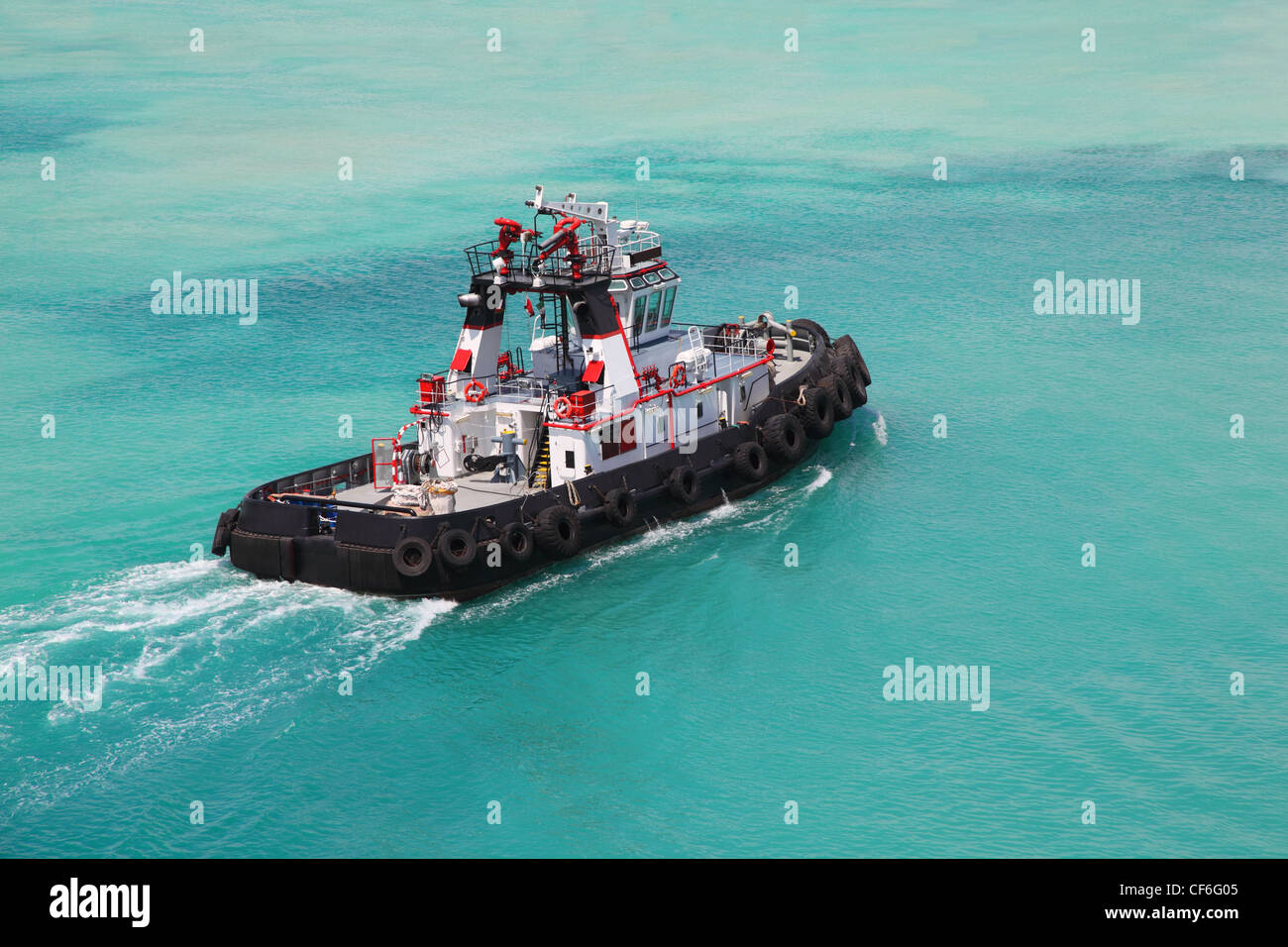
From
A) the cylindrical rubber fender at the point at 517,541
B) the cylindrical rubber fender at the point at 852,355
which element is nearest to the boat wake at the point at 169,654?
the cylindrical rubber fender at the point at 517,541

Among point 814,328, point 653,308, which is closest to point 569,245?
point 653,308

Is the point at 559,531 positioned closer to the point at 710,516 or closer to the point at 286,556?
the point at 710,516

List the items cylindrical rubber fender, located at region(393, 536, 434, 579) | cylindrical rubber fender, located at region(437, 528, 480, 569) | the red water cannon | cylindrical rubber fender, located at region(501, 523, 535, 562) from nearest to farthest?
1. cylindrical rubber fender, located at region(393, 536, 434, 579)
2. cylindrical rubber fender, located at region(437, 528, 480, 569)
3. cylindrical rubber fender, located at region(501, 523, 535, 562)
4. the red water cannon

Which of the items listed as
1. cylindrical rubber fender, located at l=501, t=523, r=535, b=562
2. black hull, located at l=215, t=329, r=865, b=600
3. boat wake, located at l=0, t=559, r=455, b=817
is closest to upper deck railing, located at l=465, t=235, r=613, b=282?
black hull, located at l=215, t=329, r=865, b=600

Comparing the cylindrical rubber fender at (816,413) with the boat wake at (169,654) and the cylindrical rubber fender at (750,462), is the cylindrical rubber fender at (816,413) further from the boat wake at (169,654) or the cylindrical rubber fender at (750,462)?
the boat wake at (169,654)

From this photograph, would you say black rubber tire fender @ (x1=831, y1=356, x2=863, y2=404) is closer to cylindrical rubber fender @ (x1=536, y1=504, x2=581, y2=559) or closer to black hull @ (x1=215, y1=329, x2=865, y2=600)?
black hull @ (x1=215, y1=329, x2=865, y2=600)

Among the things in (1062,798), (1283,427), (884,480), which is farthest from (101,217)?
(1062,798)

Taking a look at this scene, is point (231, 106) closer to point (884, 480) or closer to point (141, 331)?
point (141, 331)
